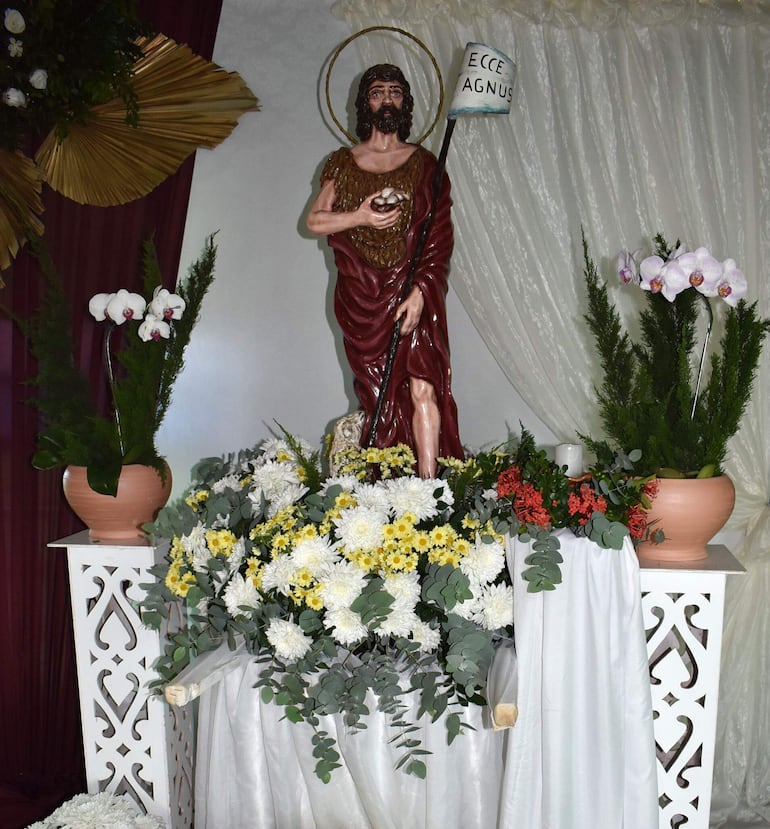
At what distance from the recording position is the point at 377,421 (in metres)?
1.95

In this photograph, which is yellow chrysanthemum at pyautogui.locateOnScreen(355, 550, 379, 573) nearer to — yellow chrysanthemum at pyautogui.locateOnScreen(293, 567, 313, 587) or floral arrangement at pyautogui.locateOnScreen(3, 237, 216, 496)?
yellow chrysanthemum at pyautogui.locateOnScreen(293, 567, 313, 587)

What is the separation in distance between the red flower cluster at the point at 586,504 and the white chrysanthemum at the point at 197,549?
75cm

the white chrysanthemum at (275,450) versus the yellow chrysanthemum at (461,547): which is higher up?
the white chrysanthemum at (275,450)

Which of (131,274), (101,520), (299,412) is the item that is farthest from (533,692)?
(131,274)

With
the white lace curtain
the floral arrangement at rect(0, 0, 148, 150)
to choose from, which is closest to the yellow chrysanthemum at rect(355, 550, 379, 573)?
the white lace curtain

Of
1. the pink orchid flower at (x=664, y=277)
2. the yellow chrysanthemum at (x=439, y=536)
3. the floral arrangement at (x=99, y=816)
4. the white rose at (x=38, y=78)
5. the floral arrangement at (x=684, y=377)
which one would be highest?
the white rose at (x=38, y=78)

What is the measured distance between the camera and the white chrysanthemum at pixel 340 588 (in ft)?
5.01

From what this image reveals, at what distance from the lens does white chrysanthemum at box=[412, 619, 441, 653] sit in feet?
5.18

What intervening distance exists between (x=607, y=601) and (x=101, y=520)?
1144mm

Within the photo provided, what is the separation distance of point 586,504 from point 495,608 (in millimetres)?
270

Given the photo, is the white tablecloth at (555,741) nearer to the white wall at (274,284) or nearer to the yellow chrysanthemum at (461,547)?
the yellow chrysanthemum at (461,547)

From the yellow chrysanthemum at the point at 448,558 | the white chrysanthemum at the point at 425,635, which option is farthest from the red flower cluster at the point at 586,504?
the white chrysanthemum at the point at 425,635

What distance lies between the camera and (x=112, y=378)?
6.36 ft

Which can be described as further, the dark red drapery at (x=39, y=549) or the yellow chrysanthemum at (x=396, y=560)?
the dark red drapery at (x=39, y=549)
